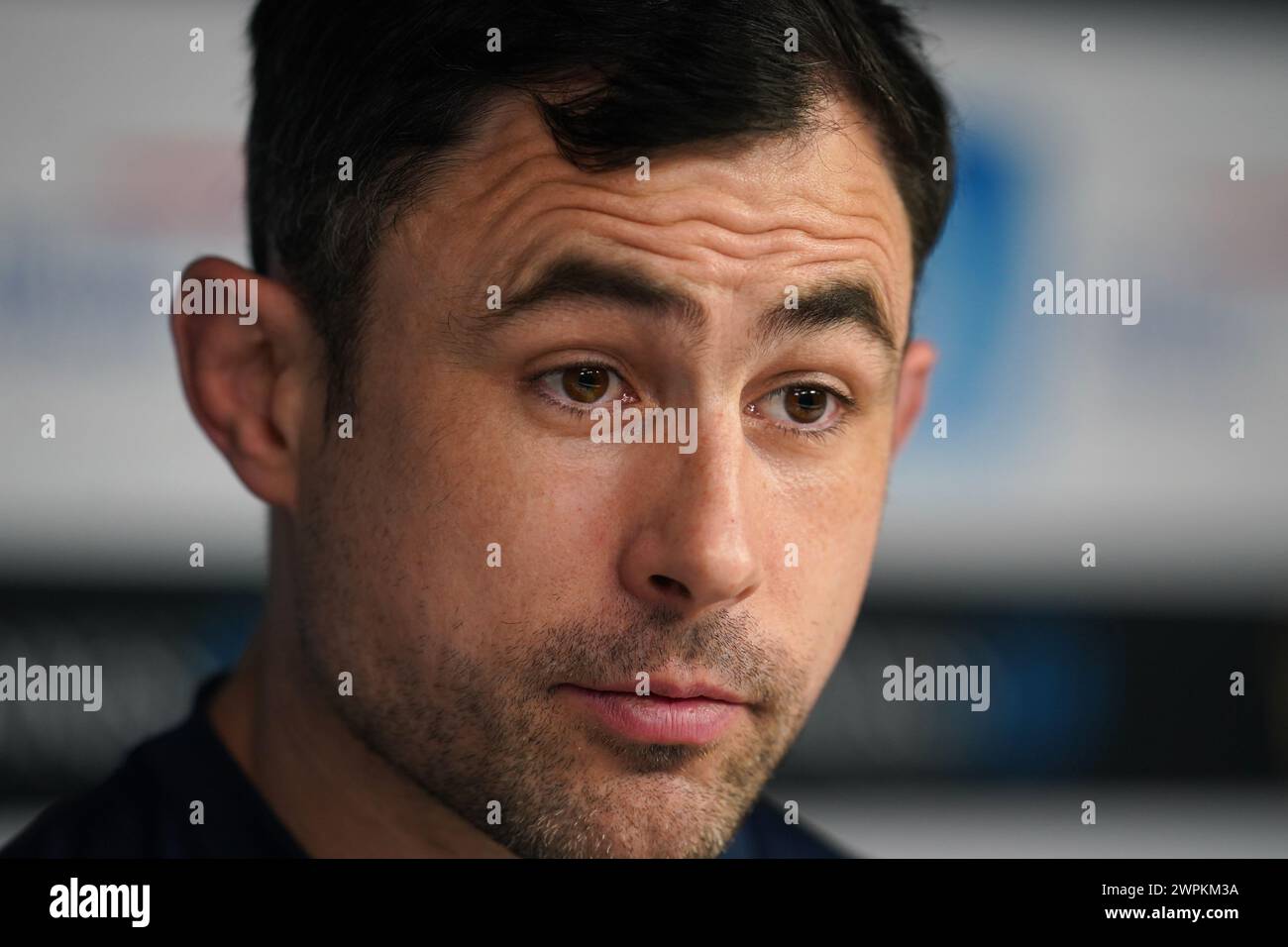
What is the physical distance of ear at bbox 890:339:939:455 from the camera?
1.96 metres

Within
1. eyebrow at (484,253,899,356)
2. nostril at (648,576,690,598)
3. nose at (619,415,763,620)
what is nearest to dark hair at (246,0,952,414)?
eyebrow at (484,253,899,356)

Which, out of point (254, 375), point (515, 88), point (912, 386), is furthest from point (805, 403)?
point (254, 375)

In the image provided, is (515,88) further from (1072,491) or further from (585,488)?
(1072,491)

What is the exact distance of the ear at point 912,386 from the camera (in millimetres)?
1955

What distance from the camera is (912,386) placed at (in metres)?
2.01

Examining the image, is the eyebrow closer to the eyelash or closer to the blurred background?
the eyelash

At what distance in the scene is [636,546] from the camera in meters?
1.51

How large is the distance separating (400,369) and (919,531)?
1544mm

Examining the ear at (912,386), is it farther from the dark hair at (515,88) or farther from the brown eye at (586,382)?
the brown eye at (586,382)

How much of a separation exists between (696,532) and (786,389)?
0.29 meters

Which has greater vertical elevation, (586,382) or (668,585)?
(586,382)

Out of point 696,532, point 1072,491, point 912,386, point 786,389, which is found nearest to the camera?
point 696,532
